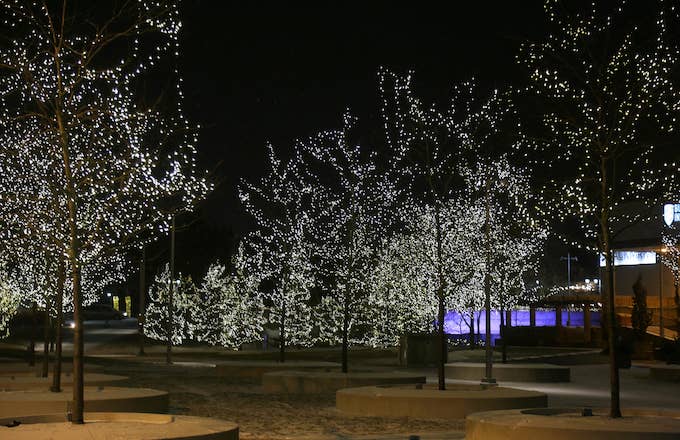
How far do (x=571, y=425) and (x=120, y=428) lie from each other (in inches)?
223

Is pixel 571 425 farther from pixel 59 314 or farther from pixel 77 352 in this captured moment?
pixel 59 314

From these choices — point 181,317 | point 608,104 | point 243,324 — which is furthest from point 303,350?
point 608,104

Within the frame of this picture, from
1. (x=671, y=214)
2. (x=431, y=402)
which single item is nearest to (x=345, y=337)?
(x=431, y=402)

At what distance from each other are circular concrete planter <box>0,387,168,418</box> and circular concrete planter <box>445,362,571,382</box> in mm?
14127

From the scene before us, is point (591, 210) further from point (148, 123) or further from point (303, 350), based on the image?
point (303, 350)

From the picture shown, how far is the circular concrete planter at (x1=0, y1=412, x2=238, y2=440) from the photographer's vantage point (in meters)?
12.3

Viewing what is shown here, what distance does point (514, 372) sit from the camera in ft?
97.8

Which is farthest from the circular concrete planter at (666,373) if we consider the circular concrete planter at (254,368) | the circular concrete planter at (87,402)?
the circular concrete planter at (87,402)

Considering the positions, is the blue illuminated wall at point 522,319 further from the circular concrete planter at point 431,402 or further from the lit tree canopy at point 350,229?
the circular concrete planter at point 431,402

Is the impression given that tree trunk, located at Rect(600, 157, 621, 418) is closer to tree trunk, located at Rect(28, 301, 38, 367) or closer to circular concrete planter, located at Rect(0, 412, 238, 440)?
circular concrete planter, located at Rect(0, 412, 238, 440)

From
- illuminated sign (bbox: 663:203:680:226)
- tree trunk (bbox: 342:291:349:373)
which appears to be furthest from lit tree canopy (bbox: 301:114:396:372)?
illuminated sign (bbox: 663:203:680:226)

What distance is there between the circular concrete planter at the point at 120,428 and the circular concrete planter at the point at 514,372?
16.9m

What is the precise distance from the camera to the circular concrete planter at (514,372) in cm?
2978

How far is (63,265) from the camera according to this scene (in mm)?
17516
